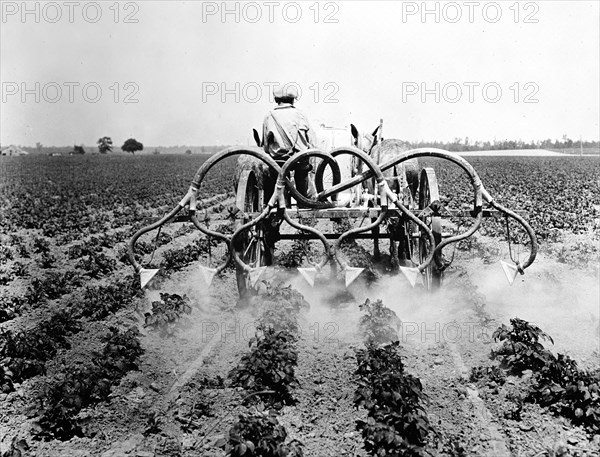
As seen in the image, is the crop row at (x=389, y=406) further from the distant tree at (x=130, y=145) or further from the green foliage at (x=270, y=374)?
the distant tree at (x=130, y=145)

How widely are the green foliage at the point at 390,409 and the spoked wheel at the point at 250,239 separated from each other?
193 cm

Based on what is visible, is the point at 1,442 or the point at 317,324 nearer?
the point at 1,442

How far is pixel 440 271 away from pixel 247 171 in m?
2.43

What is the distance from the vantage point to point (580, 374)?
158 inches

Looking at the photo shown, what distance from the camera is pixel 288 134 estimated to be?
6199 mm

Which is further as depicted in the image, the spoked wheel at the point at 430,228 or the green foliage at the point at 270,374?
the spoked wheel at the point at 430,228

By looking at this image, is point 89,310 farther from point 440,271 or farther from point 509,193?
point 509,193

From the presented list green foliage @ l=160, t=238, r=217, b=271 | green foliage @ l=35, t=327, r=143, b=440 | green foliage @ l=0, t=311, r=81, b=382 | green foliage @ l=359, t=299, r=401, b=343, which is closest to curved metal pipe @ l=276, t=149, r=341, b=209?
green foliage @ l=359, t=299, r=401, b=343

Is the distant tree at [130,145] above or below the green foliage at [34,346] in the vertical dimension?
above

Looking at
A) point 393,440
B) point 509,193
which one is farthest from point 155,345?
point 509,193

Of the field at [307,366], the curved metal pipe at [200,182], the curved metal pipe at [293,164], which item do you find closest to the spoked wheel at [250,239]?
the field at [307,366]

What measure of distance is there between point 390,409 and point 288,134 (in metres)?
3.43

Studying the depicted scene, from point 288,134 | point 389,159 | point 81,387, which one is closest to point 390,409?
point 81,387

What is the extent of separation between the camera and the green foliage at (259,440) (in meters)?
3.33
